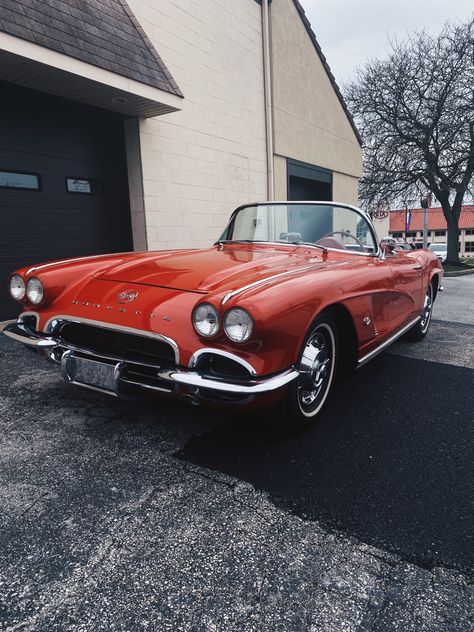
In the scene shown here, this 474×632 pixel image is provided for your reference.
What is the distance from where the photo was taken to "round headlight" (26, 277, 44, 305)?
2.62 meters

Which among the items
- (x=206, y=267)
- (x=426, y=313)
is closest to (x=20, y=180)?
(x=206, y=267)

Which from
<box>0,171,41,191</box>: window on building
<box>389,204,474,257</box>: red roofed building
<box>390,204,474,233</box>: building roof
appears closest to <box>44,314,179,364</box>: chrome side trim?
<box>0,171,41,191</box>: window on building

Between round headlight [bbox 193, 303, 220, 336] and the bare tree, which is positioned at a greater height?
the bare tree

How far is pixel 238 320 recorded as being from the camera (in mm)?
1930

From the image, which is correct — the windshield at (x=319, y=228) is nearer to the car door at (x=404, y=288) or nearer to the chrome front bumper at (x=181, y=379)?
the car door at (x=404, y=288)

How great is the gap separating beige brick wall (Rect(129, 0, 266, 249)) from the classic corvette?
399cm

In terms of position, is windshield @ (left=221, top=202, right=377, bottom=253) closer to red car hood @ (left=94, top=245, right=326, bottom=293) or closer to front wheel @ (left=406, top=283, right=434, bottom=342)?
red car hood @ (left=94, top=245, right=326, bottom=293)

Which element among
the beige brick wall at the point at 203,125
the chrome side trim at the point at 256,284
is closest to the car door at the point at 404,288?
the chrome side trim at the point at 256,284

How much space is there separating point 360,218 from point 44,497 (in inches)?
119

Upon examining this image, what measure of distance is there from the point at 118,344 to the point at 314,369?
1.09 m

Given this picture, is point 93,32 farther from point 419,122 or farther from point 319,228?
point 419,122

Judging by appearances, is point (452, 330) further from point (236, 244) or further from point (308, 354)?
point (308, 354)

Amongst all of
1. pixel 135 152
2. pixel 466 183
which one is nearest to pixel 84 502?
pixel 135 152

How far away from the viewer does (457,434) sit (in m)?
2.50
